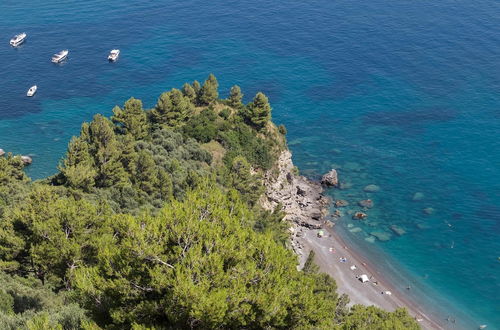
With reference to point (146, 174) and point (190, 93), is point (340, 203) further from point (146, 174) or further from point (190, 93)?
point (146, 174)

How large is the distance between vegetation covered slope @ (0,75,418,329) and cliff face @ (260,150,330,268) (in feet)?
14.7

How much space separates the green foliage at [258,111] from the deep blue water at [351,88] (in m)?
20.3

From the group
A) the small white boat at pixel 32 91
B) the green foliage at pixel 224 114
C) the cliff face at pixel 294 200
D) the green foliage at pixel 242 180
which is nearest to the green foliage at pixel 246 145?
the green foliage at pixel 224 114

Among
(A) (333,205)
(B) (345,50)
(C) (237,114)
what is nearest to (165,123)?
(C) (237,114)

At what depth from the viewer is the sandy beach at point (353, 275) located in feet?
244

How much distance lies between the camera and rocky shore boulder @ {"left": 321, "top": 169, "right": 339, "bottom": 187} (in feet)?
316

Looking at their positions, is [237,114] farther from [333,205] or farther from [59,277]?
[59,277]

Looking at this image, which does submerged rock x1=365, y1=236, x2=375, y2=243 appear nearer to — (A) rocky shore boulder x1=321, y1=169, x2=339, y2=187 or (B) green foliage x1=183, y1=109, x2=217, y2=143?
(A) rocky shore boulder x1=321, y1=169, x2=339, y2=187

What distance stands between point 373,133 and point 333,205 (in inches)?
1071

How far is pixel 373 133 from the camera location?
111m

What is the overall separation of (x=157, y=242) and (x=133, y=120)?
51.1 m

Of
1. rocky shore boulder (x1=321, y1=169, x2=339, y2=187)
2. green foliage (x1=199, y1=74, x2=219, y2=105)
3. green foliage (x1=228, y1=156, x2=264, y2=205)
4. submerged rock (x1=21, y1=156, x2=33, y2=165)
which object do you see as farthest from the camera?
rocky shore boulder (x1=321, y1=169, x2=339, y2=187)

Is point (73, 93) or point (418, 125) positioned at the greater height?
point (73, 93)

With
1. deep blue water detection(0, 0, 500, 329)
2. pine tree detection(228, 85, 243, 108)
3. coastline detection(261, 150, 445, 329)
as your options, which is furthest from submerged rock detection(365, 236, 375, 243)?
pine tree detection(228, 85, 243, 108)
